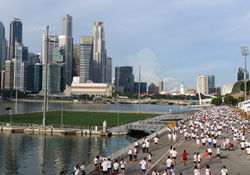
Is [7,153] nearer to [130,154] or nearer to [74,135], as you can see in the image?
[74,135]

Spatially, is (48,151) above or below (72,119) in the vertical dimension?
below

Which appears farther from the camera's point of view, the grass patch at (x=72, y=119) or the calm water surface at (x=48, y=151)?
the grass patch at (x=72, y=119)

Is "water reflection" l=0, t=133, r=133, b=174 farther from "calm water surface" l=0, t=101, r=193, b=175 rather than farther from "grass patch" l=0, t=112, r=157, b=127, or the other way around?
"grass patch" l=0, t=112, r=157, b=127

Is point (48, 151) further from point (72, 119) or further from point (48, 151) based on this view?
point (72, 119)

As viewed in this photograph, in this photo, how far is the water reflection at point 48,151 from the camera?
3334cm

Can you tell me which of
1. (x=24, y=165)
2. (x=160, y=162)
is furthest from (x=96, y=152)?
(x=160, y=162)

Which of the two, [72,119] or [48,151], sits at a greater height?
[72,119]

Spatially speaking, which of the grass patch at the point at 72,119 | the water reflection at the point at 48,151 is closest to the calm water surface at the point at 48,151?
the water reflection at the point at 48,151

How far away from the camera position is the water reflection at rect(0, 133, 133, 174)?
33344 mm

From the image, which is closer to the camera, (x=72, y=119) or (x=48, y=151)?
(x=48, y=151)

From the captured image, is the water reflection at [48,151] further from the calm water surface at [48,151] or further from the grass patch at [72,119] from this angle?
the grass patch at [72,119]

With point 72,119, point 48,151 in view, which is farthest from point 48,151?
point 72,119

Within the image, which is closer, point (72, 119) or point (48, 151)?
point (48, 151)

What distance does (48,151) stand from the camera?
1670 inches
